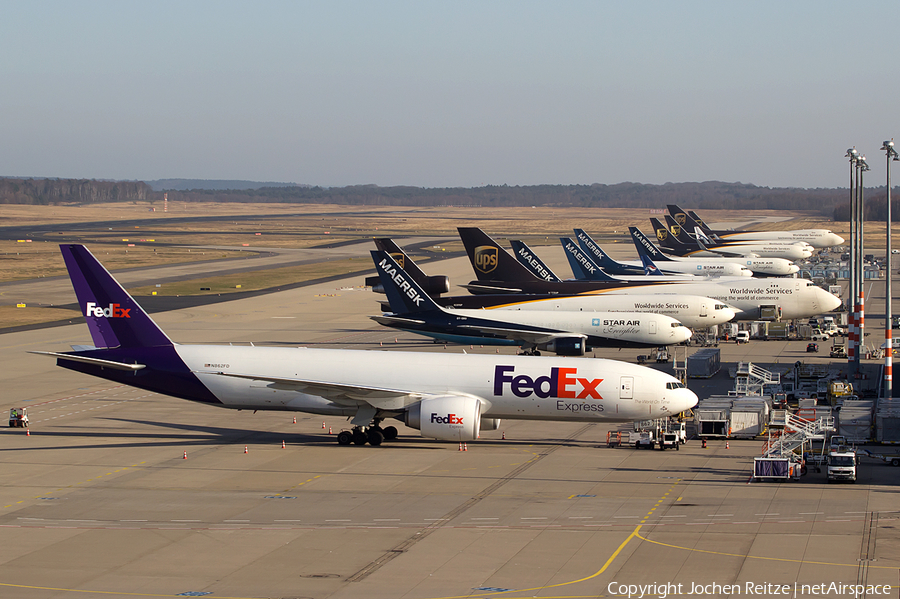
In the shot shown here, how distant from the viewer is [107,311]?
153 feet

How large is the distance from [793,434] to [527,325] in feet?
97.2

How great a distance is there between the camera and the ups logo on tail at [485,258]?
8519 cm

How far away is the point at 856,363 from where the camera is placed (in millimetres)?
60500

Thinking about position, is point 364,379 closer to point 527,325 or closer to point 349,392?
point 349,392

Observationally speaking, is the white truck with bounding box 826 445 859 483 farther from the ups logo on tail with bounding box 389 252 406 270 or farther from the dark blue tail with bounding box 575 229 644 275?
the dark blue tail with bounding box 575 229 644 275

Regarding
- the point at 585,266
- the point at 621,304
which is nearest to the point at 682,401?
the point at 621,304

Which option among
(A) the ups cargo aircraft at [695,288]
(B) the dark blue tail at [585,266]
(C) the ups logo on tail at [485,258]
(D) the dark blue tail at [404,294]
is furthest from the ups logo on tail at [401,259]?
(B) the dark blue tail at [585,266]

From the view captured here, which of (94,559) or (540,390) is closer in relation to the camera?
(94,559)

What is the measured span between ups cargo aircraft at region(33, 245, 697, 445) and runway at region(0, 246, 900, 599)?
5.65 feet

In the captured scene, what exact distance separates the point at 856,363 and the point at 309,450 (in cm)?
3601

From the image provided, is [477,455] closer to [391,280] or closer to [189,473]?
[189,473]

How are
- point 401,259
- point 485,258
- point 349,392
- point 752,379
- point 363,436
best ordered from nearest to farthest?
point 349,392 → point 363,436 → point 752,379 → point 401,259 → point 485,258

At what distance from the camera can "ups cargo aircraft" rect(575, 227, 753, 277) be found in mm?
111875

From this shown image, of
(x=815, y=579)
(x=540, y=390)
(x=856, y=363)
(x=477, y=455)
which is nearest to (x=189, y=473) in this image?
(x=477, y=455)
